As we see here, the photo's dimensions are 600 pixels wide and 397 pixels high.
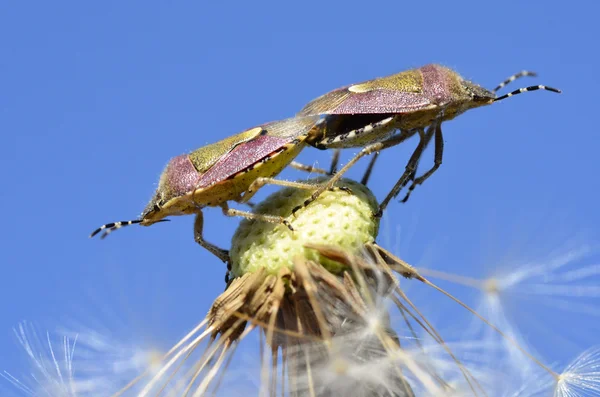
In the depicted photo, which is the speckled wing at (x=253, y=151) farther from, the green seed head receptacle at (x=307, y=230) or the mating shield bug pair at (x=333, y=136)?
the green seed head receptacle at (x=307, y=230)

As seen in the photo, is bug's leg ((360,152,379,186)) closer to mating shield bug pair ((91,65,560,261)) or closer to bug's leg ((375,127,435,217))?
mating shield bug pair ((91,65,560,261))

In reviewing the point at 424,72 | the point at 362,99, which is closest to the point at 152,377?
the point at 362,99

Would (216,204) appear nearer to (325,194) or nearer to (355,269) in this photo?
(325,194)

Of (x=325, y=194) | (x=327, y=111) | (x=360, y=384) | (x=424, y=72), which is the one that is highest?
(x=424, y=72)

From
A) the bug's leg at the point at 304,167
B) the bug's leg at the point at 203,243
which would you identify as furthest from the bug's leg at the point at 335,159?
the bug's leg at the point at 203,243

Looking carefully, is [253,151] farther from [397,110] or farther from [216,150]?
[397,110]

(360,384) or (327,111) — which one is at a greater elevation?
(327,111)
